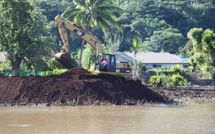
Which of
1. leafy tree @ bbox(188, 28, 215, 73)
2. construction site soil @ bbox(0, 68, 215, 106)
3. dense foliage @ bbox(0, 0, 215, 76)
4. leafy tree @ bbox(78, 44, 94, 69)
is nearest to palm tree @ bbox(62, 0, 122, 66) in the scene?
dense foliage @ bbox(0, 0, 215, 76)

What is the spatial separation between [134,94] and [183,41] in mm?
63092

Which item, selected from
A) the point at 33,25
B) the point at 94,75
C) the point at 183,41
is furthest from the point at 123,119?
the point at 183,41

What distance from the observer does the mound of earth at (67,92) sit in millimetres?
32188

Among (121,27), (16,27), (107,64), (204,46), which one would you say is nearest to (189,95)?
(107,64)

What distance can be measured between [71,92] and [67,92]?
0.73 feet

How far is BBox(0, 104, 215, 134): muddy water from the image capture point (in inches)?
859

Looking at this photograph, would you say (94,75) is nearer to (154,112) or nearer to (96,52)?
(96,52)

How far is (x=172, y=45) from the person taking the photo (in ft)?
316

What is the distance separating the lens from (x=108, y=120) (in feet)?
82.3

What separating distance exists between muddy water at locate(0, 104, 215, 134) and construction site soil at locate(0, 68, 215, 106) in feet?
4.43

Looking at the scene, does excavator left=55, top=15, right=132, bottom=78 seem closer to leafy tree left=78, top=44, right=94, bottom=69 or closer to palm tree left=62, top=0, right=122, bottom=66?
palm tree left=62, top=0, right=122, bottom=66

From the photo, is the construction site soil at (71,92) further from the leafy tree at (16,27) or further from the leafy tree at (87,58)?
the leafy tree at (87,58)

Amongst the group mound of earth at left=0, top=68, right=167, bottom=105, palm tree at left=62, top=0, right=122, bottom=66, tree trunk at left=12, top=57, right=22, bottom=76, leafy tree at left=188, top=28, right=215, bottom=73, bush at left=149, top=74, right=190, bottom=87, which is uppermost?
palm tree at left=62, top=0, right=122, bottom=66

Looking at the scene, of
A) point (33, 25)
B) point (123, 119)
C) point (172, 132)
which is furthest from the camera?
point (33, 25)
